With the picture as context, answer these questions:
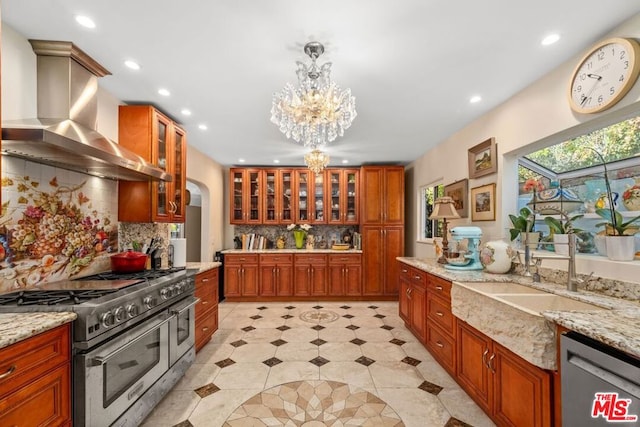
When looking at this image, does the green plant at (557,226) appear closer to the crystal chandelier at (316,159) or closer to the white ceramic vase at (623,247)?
the white ceramic vase at (623,247)

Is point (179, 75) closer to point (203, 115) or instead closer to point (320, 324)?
point (203, 115)

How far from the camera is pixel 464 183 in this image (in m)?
3.36

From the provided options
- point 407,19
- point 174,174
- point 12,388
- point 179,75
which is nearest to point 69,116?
point 179,75

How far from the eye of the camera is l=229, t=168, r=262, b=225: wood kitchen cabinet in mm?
5320

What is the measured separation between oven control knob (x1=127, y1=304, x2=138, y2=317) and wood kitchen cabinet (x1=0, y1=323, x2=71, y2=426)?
34cm

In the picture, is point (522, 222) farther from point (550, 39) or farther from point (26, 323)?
point (26, 323)

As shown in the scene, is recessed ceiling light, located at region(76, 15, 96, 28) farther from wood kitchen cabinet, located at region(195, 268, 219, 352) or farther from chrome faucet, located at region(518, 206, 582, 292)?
chrome faucet, located at region(518, 206, 582, 292)

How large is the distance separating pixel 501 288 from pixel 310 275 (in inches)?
127

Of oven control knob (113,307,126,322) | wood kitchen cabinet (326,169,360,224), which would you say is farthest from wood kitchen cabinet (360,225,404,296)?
oven control knob (113,307,126,322)

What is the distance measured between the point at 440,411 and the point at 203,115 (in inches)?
135

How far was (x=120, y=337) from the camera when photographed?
5.56 ft

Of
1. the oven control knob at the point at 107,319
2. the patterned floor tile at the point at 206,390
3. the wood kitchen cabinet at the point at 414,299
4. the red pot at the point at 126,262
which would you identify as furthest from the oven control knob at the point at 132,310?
the wood kitchen cabinet at the point at 414,299

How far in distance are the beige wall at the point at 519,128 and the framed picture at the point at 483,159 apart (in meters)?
0.05

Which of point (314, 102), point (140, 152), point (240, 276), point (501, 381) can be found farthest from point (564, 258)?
point (240, 276)
